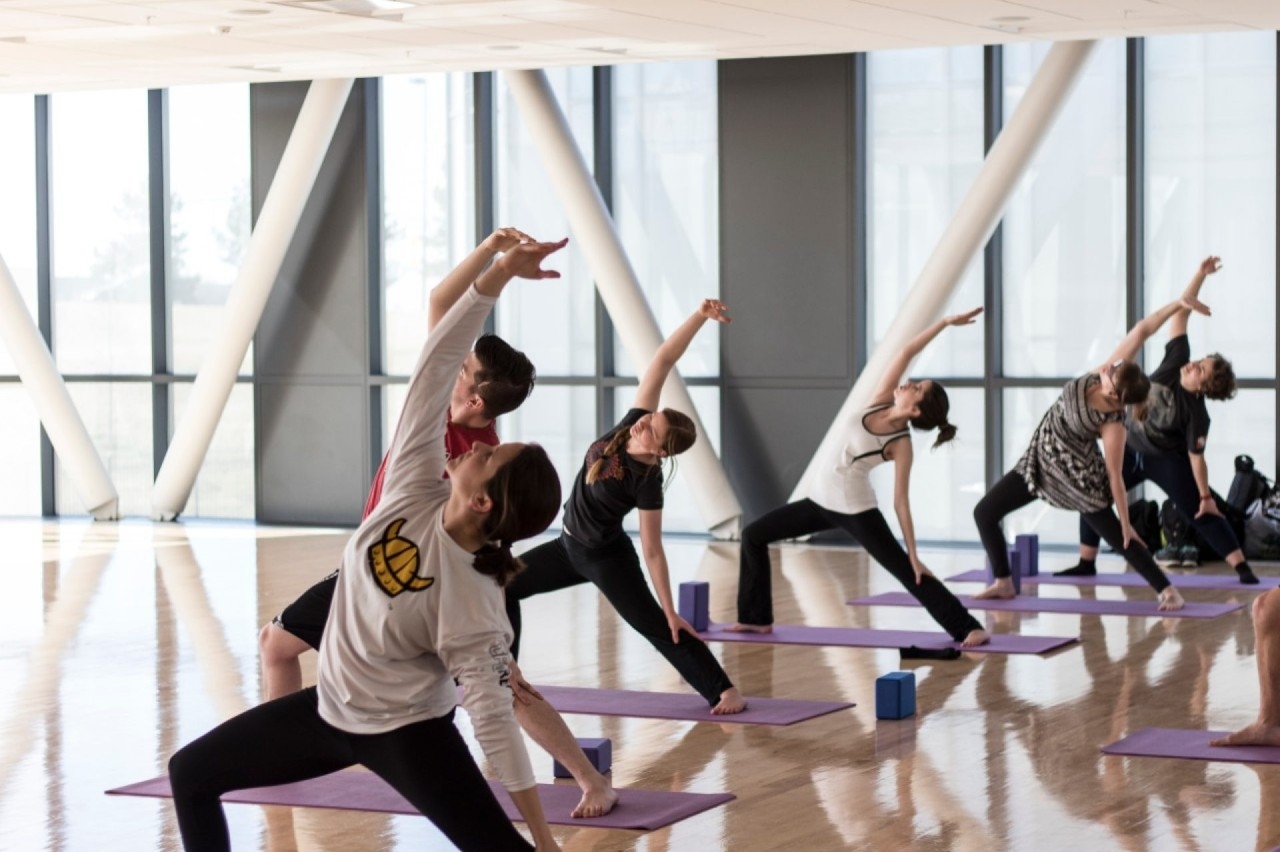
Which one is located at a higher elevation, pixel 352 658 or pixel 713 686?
pixel 352 658

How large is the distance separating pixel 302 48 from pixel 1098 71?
4.68 metres

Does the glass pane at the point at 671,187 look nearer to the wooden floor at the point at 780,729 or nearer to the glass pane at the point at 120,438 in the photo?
the wooden floor at the point at 780,729

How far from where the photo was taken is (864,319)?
37.3ft

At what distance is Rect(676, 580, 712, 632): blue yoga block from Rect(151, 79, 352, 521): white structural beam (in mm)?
5746

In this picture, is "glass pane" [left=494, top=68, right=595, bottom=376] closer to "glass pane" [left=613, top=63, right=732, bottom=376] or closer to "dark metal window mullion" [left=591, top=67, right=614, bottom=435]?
"dark metal window mullion" [left=591, top=67, right=614, bottom=435]

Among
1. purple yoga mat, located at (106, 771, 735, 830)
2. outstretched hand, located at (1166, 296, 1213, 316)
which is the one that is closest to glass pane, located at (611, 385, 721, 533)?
outstretched hand, located at (1166, 296, 1213, 316)

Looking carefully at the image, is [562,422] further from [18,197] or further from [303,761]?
[303,761]

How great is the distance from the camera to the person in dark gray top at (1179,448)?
8820mm

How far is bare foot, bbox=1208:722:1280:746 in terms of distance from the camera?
16.7 ft

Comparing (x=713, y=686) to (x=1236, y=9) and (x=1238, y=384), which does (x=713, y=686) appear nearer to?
(x=1236, y=9)

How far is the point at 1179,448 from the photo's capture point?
8.96 meters

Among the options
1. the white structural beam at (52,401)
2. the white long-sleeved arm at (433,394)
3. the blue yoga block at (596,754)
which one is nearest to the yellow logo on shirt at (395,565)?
the white long-sleeved arm at (433,394)

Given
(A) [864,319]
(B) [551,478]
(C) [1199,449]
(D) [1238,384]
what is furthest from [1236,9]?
(B) [551,478]

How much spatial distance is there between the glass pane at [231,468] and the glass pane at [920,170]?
4.82 meters
